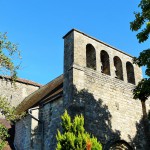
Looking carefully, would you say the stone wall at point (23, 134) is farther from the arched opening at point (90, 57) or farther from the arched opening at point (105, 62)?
the arched opening at point (105, 62)

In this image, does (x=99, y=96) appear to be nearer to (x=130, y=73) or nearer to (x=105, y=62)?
(x=105, y=62)

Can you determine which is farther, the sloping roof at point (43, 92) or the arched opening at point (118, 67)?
the sloping roof at point (43, 92)

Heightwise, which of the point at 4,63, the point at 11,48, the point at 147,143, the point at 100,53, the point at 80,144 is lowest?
the point at 80,144

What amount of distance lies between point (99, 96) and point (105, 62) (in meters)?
2.56

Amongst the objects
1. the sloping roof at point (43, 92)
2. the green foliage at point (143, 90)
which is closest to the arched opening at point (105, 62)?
the sloping roof at point (43, 92)

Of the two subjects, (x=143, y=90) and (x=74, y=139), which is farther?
(x=143, y=90)

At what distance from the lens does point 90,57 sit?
15805mm

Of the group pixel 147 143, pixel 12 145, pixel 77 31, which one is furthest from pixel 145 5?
pixel 12 145

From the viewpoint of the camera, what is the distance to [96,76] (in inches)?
587

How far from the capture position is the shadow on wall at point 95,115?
1312 centimetres

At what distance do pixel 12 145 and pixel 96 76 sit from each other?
6.98 meters

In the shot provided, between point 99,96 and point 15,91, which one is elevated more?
point 15,91

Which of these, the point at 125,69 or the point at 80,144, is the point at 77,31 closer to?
the point at 125,69

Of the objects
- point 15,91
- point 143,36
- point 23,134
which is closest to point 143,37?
point 143,36
